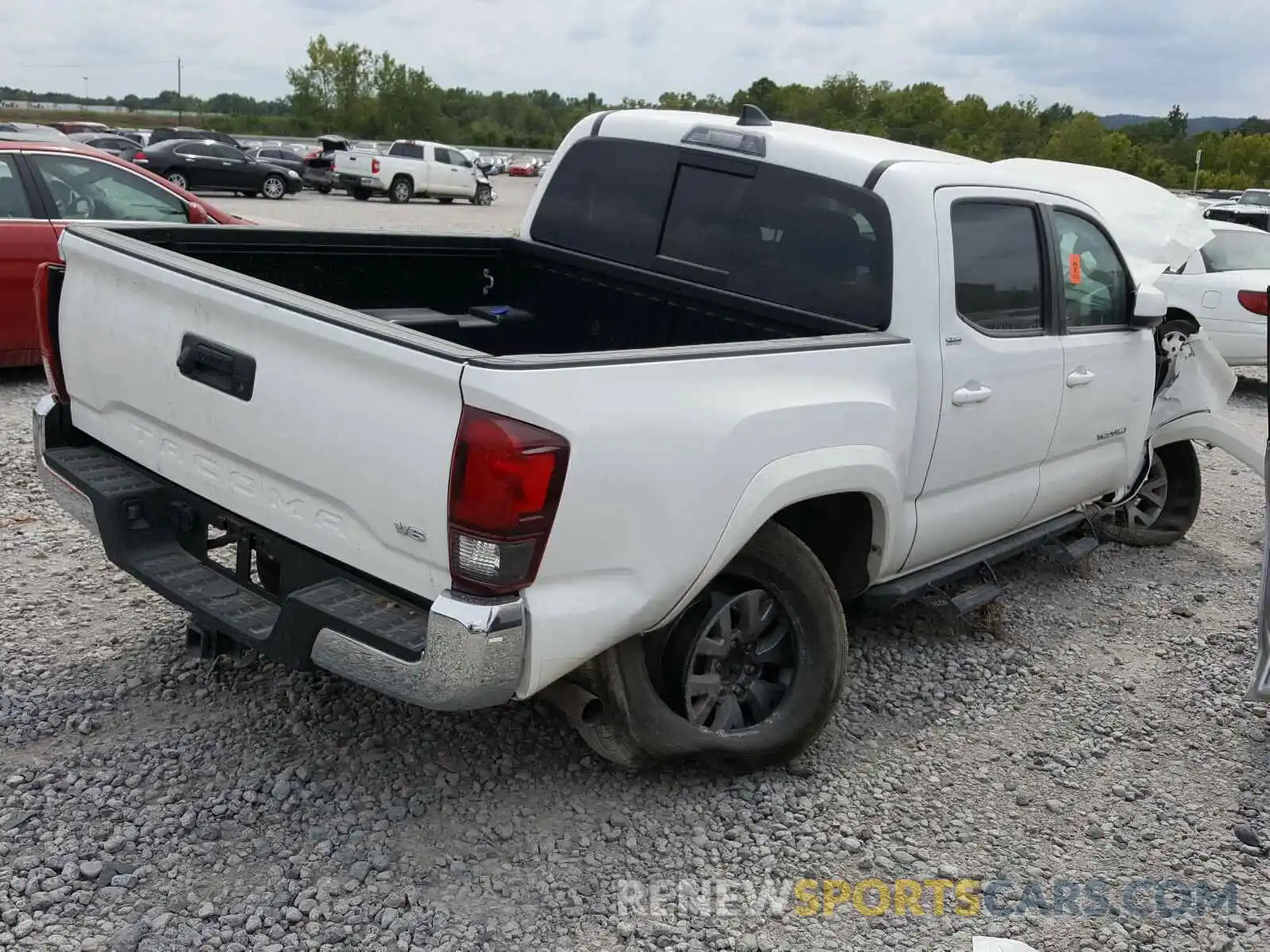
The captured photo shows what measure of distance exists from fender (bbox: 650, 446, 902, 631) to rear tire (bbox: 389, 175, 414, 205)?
105 ft

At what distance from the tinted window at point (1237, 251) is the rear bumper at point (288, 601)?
10.8 metres

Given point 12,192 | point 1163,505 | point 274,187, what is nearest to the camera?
point 1163,505

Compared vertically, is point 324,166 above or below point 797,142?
below

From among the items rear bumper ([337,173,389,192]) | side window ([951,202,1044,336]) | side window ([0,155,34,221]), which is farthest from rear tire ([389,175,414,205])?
side window ([951,202,1044,336])

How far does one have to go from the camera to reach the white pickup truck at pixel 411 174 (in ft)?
109

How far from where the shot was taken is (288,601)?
3.03 meters

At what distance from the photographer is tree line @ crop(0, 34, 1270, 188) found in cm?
6431

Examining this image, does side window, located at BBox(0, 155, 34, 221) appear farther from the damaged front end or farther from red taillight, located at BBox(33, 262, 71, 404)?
the damaged front end

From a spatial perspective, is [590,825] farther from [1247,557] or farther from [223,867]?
[1247,557]

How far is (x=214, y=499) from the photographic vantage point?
3.39 m

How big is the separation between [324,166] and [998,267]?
3257 centimetres

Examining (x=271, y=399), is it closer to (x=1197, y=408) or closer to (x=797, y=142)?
(x=797, y=142)

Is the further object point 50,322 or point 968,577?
point 968,577

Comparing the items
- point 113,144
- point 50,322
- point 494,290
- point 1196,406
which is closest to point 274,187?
point 113,144
